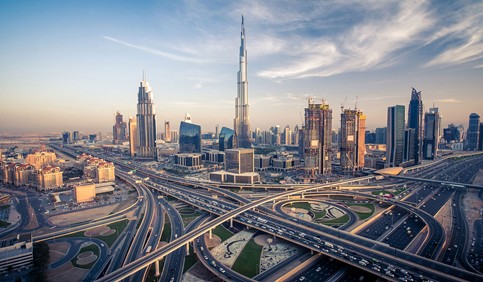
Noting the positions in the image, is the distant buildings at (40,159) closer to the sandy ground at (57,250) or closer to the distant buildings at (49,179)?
the distant buildings at (49,179)

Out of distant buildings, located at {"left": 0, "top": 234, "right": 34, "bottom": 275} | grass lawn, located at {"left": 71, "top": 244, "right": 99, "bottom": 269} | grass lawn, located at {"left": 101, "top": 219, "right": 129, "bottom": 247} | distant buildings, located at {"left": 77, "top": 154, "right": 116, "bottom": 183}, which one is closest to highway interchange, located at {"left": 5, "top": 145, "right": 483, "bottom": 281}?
grass lawn, located at {"left": 101, "top": 219, "right": 129, "bottom": 247}

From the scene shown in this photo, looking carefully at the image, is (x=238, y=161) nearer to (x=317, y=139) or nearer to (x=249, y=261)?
(x=317, y=139)

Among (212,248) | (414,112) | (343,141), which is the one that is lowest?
(212,248)

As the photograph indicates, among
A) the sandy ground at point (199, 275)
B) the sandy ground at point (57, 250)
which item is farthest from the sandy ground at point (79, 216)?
the sandy ground at point (199, 275)

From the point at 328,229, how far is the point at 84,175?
145036mm

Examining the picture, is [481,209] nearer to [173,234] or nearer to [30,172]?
[173,234]

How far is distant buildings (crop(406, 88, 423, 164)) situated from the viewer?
183750 mm

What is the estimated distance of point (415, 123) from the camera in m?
194

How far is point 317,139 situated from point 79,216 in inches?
4964

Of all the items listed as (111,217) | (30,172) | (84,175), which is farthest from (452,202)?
(30,172)

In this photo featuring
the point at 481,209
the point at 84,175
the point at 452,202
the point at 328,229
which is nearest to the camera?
the point at 328,229

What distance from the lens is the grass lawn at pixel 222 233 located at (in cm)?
7731

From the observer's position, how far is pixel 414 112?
196125 millimetres

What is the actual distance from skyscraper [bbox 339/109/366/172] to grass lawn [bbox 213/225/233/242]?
365ft
